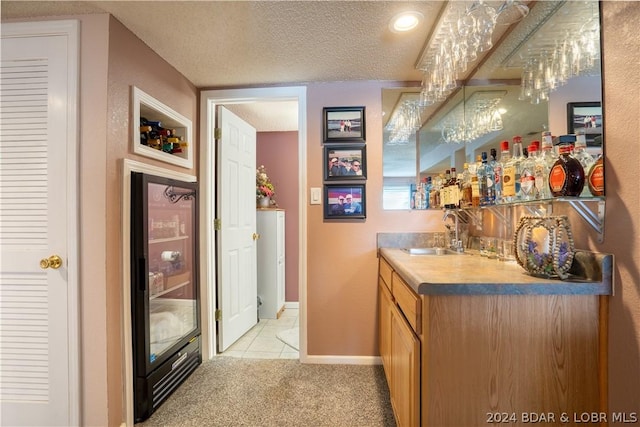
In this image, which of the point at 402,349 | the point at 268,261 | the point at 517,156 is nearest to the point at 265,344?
the point at 268,261

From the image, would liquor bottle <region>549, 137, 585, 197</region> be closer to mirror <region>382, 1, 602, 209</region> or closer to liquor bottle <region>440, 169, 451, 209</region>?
mirror <region>382, 1, 602, 209</region>

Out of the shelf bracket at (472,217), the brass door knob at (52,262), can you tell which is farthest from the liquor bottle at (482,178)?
the brass door knob at (52,262)

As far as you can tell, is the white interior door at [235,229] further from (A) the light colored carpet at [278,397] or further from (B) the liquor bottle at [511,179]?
(B) the liquor bottle at [511,179]

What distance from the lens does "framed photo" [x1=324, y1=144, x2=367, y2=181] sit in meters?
2.21

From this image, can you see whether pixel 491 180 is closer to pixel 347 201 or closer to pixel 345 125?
pixel 347 201

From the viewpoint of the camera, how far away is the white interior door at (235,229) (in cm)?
239

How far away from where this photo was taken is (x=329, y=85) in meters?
2.23

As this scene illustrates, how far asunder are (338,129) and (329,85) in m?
0.36

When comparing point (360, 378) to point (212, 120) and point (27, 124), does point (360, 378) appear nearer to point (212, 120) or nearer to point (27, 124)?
point (212, 120)

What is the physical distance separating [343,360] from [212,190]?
1.74 meters

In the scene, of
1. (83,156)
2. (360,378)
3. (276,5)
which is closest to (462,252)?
(360,378)

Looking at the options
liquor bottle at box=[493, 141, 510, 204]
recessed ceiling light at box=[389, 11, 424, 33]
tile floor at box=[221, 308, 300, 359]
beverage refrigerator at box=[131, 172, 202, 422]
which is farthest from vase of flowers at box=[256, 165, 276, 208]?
liquor bottle at box=[493, 141, 510, 204]

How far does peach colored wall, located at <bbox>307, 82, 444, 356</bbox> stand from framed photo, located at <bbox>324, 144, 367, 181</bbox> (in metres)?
0.06

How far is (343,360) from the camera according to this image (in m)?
2.21
